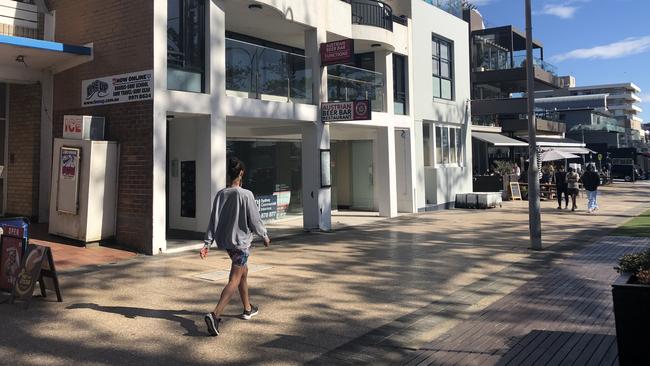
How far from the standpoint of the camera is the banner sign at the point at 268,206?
50.8 feet

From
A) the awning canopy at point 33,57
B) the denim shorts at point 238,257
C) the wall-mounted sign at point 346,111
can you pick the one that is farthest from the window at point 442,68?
the denim shorts at point 238,257

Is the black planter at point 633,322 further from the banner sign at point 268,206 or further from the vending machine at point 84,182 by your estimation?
the banner sign at point 268,206

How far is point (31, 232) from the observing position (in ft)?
36.6

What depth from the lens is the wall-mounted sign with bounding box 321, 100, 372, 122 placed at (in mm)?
13047

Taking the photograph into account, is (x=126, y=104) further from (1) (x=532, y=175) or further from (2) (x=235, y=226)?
(1) (x=532, y=175)

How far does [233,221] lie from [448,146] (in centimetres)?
1699

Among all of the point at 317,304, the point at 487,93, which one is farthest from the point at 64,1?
the point at 487,93

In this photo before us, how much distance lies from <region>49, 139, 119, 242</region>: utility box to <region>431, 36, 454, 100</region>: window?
44.0 ft

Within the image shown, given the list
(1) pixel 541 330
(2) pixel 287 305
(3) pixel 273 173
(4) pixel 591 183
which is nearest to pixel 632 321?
(1) pixel 541 330

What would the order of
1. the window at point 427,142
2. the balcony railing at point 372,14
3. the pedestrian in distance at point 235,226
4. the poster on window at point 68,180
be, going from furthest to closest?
the window at point 427,142 < the balcony railing at point 372,14 < the poster on window at point 68,180 < the pedestrian in distance at point 235,226

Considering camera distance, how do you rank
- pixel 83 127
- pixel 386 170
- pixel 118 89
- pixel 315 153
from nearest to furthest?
1. pixel 83 127
2. pixel 118 89
3. pixel 315 153
4. pixel 386 170

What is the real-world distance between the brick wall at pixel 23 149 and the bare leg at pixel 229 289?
9036 mm

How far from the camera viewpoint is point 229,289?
545 cm

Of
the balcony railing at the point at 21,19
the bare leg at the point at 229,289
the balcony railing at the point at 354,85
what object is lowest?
the bare leg at the point at 229,289
